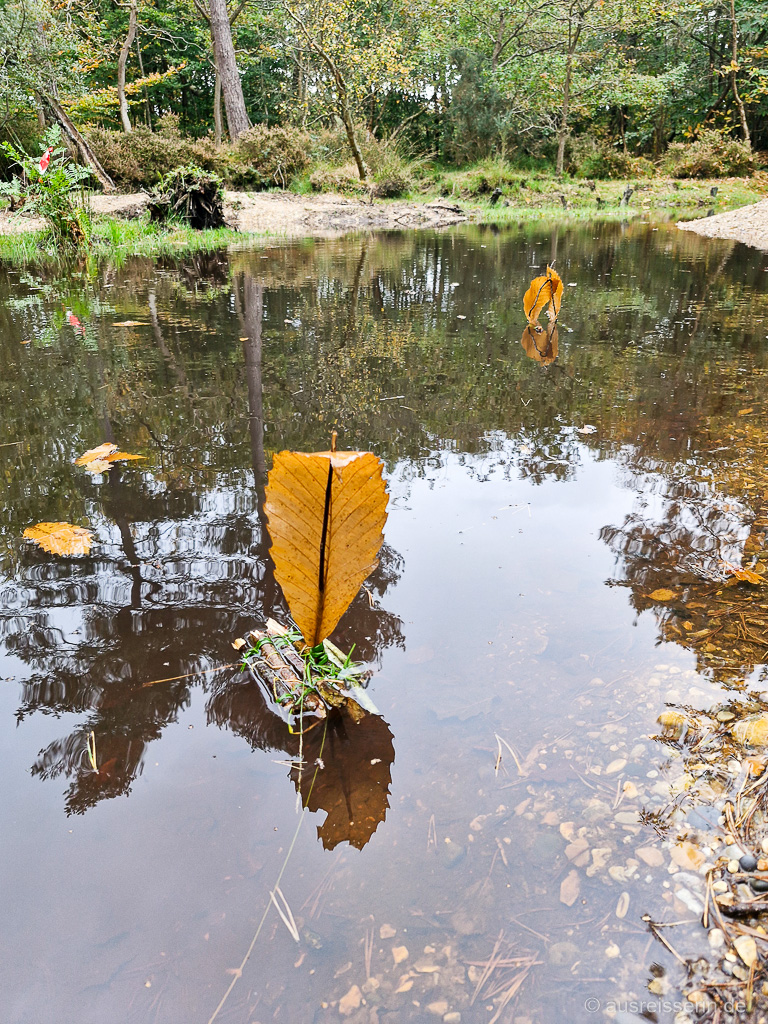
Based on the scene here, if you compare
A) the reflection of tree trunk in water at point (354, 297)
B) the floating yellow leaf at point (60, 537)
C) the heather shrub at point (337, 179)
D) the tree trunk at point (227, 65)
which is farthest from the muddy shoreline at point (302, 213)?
the floating yellow leaf at point (60, 537)

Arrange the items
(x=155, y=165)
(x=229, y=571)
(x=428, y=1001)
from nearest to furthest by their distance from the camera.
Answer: (x=428, y=1001), (x=229, y=571), (x=155, y=165)

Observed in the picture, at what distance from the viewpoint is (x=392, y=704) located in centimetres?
134

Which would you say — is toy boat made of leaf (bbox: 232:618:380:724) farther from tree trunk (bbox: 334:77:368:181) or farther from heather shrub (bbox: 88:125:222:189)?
tree trunk (bbox: 334:77:368:181)

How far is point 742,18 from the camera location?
20625mm

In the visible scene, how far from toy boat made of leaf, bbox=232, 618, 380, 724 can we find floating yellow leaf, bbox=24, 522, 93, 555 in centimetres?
76

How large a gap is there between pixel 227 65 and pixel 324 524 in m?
18.4

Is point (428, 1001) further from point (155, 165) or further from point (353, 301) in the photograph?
point (155, 165)

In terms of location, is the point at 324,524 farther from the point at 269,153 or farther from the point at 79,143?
the point at 269,153

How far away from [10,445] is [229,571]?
1344 millimetres

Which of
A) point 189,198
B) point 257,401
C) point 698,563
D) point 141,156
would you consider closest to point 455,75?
point 141,156

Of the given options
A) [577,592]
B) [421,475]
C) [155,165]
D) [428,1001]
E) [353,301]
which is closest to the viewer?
[428,1001]

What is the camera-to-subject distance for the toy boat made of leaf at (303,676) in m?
1.33

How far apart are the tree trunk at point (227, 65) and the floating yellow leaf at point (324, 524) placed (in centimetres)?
1693

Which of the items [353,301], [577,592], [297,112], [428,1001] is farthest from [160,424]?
[297,112]
